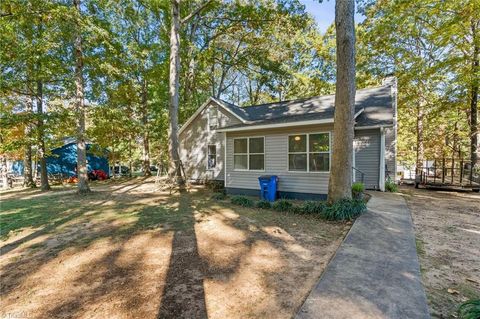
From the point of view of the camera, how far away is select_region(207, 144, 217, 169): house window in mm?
14789

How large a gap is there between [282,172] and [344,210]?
3.44 meters

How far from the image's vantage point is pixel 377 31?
43.5ft

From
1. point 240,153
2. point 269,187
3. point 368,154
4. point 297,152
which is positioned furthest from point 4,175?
point 368,154

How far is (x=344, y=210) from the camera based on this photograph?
611 cm

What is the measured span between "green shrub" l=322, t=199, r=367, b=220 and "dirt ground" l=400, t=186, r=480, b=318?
1.28 m

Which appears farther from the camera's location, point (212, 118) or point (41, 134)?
point (212, 118)

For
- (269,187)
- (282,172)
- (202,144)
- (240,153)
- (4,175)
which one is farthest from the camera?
(202,144)

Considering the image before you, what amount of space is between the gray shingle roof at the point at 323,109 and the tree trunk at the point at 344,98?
76.6 inches

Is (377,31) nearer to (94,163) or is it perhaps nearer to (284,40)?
(284,40)

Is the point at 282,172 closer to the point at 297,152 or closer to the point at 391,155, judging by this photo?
the point at 297,152

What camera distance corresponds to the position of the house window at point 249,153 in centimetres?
992

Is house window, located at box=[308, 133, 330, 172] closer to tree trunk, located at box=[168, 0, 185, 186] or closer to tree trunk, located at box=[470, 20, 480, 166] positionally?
tree trunk, located at box=[168, 0, 185, 186]

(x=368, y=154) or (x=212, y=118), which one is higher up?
(x=212, y=118)

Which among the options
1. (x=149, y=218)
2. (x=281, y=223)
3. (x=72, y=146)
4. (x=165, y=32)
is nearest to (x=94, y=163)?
(x=72, y=146)
